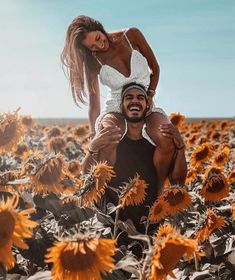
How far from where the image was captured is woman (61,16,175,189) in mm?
4332

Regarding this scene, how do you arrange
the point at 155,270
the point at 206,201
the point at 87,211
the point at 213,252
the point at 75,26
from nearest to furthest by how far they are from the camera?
the point at 155,270, the point at 87,211, the point at 213,252, the point at 206,201, the point at 75,26

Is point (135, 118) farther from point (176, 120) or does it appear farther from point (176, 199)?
point (176, 120)

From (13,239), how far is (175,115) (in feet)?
23.9

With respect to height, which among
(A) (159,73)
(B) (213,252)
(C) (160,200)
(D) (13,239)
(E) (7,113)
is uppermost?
(A) (159,73)

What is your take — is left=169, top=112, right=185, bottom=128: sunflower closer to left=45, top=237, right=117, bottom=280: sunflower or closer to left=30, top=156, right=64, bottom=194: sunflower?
left=30, top=156, right=64, bottom=194: sunflower

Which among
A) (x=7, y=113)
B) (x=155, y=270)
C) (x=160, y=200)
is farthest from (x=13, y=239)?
(x=7, y=113)

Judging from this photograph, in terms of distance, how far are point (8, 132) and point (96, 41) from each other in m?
1.28

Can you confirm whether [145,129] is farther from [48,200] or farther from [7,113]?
[48,200]

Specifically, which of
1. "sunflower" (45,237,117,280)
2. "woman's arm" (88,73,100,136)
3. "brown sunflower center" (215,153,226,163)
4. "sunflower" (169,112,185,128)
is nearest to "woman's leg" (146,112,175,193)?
"woman's arm" (88,73,100,136)

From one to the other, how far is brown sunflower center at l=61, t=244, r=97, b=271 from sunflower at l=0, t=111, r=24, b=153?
2197mm

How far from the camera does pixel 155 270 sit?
176 cm

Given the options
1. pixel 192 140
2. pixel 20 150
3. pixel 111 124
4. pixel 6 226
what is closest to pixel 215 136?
pixel 192 140

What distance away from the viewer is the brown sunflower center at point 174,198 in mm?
3557

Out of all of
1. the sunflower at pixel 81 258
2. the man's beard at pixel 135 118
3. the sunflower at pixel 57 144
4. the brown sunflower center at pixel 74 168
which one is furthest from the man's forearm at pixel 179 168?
the sunflower at pixel 57 144
